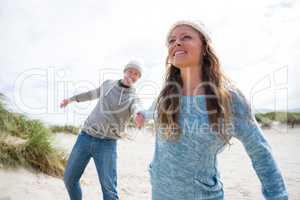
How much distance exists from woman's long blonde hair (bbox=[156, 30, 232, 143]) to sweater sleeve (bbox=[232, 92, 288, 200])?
40 millimetres

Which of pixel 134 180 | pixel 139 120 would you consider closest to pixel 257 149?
pixel 139 120

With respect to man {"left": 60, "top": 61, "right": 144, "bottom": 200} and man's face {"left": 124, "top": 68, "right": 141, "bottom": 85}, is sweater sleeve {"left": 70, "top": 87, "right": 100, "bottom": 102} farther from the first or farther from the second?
man's face {"left": 124, "top": 68, "right": 141, "bottom": 85}

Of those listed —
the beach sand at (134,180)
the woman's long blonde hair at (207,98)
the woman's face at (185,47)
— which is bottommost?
the beach sand at (134,180)

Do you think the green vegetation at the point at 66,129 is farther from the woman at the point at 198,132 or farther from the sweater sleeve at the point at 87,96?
the woman at the point at 198,132

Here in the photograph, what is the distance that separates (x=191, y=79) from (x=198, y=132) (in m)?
0.28

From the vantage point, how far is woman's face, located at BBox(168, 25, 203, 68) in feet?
4.51

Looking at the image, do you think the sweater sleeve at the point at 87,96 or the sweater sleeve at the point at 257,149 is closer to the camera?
the sweater sleeve at the point at 257,149

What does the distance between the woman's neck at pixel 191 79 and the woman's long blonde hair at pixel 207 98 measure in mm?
21

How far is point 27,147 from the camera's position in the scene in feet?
14.1

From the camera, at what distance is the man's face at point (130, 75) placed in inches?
120

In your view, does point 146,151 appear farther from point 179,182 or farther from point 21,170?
point 179,182

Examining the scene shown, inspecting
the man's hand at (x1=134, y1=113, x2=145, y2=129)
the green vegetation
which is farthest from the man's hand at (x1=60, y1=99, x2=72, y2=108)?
the green vegetation

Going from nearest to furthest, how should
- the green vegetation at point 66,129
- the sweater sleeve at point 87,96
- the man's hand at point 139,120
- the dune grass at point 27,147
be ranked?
1. the man's hand at point 139,120
2. the sweater sleeve at point 87,96
3. the dune grass at point 27,147
4. the green vegetation at point 66,129

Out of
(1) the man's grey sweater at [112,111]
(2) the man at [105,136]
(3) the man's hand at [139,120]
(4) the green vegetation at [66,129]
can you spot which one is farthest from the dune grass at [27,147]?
(4) the green vegetation at [66,129]
